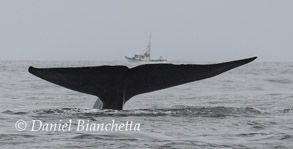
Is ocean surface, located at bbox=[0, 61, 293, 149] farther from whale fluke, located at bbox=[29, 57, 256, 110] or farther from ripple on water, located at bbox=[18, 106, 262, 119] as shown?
whale fluke, located at bbox=[29, 57, 256, 110]

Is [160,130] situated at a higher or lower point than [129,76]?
lower

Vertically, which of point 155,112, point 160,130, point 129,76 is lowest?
point 160,130

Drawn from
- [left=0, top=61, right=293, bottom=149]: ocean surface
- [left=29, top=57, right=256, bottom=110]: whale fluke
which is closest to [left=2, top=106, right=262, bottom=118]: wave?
[left=0, top=61, right=293, bottom=149]: ocean surface

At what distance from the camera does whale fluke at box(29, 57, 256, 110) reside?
6.82 meters

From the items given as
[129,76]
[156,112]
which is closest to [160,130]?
[129,76]

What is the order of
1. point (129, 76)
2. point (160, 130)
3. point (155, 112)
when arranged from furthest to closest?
point (155, 112)
point (129, 76)
point (160, 130)

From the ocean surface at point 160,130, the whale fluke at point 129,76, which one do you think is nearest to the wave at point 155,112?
the ocean surface at point 160,130

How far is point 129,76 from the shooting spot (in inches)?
285

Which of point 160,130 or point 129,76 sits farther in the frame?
point 129,76

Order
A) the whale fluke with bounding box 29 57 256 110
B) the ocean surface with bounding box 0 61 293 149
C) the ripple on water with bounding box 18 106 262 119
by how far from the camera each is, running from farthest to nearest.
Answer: the ripple on water with bounding box 18 106 262 119
the whale fluke with bounding box 29 57 256 110
the ocean surface with bounding box 0 61 293 149

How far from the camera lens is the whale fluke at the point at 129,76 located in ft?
22.4

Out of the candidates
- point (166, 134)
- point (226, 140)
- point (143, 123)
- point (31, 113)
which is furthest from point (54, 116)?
point (226, 140)

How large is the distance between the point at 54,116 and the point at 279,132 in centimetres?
302

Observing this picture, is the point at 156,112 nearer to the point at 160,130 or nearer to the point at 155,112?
the point at 155,112
